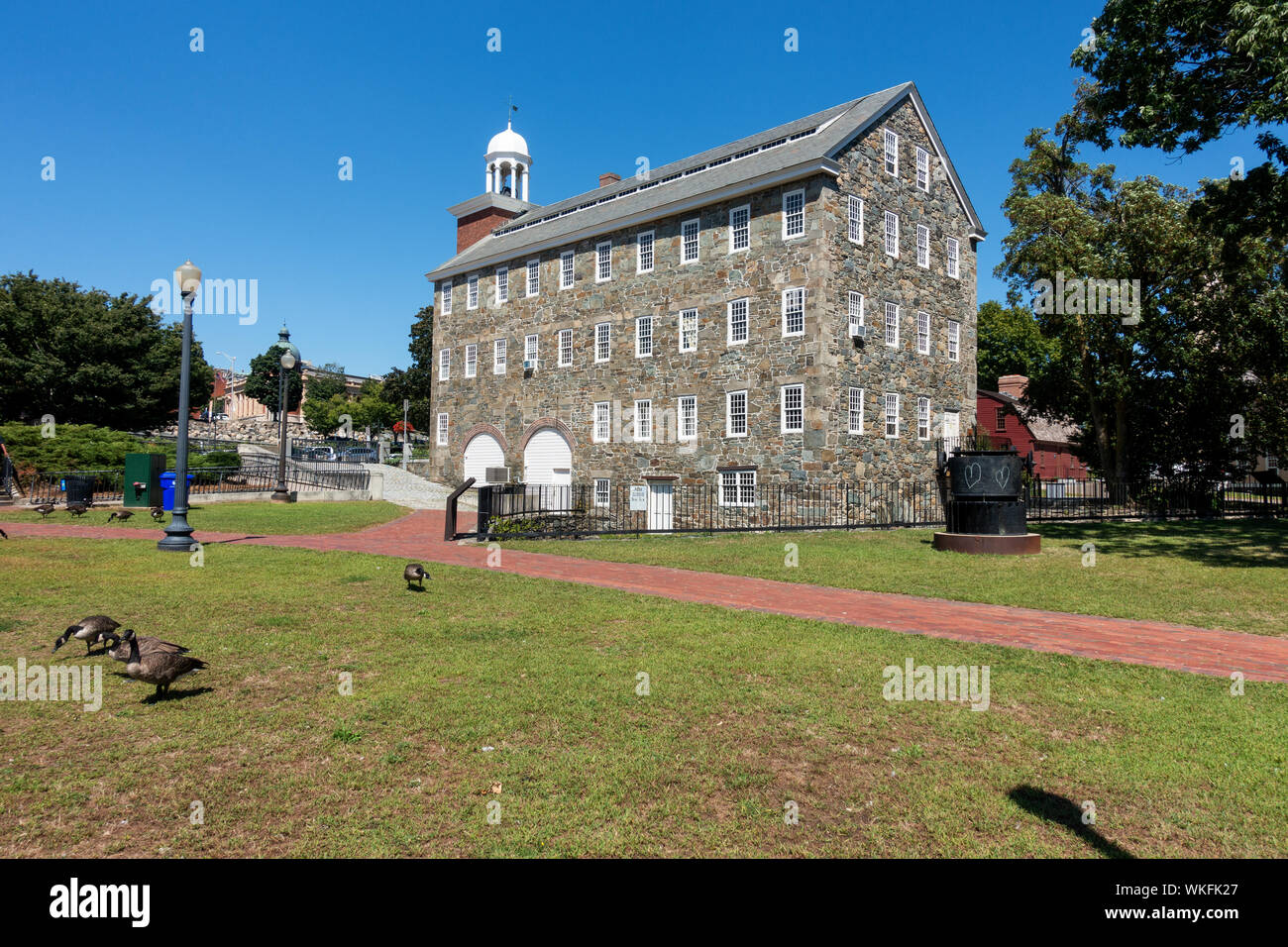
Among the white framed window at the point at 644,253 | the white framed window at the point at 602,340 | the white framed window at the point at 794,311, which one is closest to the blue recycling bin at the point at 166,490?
the white framed window at the point at 602,340

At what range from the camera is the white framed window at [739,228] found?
1000 inches

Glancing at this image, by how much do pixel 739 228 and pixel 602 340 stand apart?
7.38 m

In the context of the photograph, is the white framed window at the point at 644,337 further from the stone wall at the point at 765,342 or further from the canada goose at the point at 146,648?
the canada goose at the point at 146,648

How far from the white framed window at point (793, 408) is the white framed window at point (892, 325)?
4382 mm

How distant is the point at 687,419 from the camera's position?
2686 cm

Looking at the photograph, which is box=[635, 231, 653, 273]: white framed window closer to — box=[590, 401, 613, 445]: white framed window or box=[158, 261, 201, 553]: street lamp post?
box=[590, 401, 613, 445]: white framed window

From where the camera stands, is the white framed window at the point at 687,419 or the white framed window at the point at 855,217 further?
the white framed window at the point at 687,419

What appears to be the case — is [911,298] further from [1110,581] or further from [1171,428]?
[1110,581]

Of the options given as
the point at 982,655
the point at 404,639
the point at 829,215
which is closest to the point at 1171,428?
the point at 829,215

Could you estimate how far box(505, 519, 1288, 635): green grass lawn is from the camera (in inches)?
393

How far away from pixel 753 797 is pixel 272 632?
5641 mm

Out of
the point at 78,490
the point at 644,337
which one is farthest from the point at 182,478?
the point at 644,337

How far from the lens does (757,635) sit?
25.5 ft

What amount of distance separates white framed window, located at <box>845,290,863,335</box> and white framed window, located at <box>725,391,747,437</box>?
4.18m
